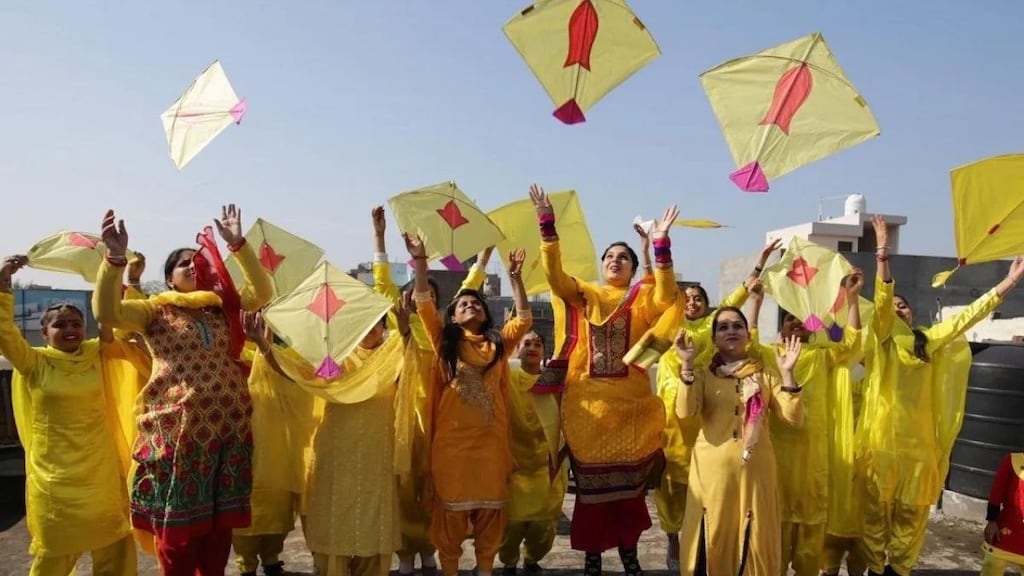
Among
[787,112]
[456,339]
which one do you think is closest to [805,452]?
[787,112]

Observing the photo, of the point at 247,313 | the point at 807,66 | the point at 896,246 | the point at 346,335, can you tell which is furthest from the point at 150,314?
the point at 896,246

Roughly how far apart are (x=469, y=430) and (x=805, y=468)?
1.94 meters

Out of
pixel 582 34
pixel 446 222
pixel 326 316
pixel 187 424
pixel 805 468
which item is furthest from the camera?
pixel 446 222

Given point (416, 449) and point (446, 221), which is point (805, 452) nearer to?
point (416, 449)

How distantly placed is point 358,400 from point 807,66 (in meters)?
3.02

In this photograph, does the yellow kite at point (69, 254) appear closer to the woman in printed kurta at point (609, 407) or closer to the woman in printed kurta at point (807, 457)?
the woman in printed kurta at point (609, 407)

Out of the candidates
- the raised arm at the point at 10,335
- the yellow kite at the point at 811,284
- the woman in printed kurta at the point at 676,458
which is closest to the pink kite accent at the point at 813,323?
the yellow kite at the point at 811,284

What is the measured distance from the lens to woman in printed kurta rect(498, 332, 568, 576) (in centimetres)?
450

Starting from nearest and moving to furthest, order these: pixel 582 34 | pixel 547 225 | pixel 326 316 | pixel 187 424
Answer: pixel 187 424
pixel 326 316
pixel 547 225
pixel 582 34

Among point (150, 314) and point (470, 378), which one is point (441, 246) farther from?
point (150, 314)

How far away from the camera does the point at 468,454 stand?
390 centimetres

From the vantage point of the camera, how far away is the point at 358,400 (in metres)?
3.85

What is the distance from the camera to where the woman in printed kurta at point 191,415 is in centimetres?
332

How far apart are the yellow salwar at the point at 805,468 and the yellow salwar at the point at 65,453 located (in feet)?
11.5
